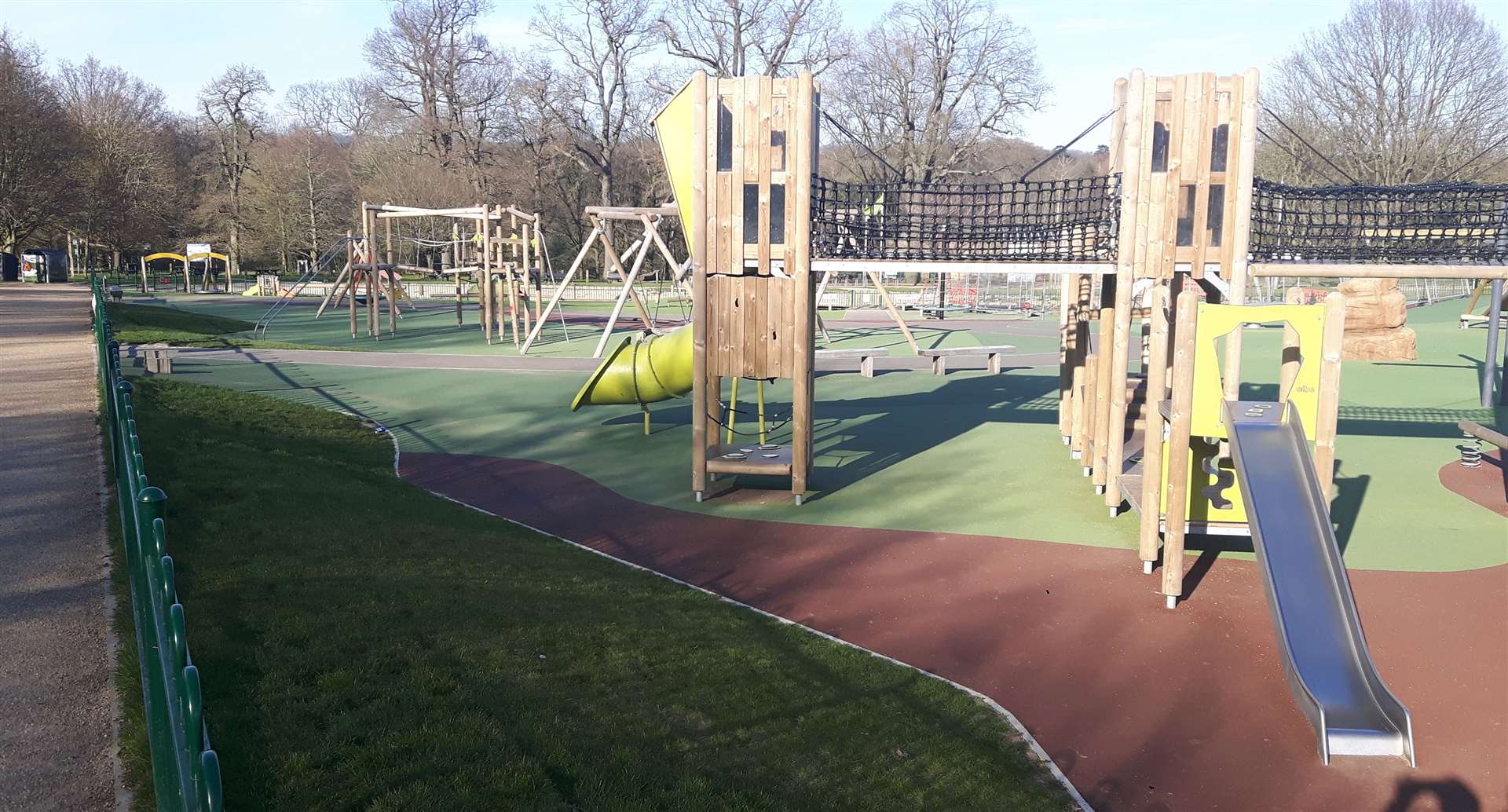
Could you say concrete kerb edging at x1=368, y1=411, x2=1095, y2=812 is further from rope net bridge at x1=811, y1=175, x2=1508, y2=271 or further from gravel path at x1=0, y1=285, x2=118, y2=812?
rope net bridge at x1=811, y1=175, x2=1508, y2=271

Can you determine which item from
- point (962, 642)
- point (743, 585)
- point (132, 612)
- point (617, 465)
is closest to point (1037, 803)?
point (962, 642)

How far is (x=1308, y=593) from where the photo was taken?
7227 mm

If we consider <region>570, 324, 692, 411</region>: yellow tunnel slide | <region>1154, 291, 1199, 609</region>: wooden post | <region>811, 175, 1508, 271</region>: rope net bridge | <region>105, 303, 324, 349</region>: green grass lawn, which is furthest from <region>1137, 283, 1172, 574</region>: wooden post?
<region>105, 303, 324, 349</region>: green grass lawn

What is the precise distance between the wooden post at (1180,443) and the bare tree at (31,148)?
38.7m

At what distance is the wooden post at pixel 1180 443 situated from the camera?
8.46 metres

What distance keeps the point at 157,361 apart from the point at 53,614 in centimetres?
1579

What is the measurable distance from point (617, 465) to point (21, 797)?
10.0 meters

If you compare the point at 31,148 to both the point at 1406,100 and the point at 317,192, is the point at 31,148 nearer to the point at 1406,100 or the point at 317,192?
the point at 317,192

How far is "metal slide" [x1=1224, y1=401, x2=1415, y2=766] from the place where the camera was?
618cm

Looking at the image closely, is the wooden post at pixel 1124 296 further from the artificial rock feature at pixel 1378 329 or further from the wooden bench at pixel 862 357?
the artificial rock feature at pixel 1378 329

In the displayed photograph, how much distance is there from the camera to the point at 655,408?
18.6 m

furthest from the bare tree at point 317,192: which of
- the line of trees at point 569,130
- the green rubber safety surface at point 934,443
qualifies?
the green rubber safety surface at point 934,443

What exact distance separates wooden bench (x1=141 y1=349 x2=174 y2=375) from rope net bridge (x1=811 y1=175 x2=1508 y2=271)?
1406cm

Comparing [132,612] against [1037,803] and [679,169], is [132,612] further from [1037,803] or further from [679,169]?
[679,169]
